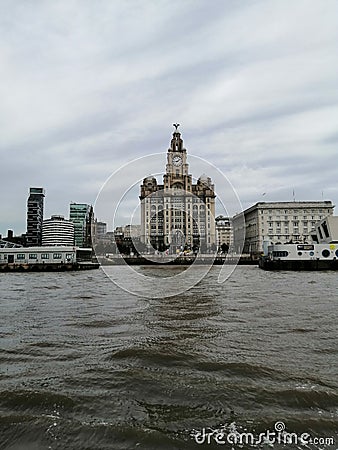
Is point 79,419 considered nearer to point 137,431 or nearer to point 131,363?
point 137,431

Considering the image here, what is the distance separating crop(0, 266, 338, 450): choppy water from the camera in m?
3.96

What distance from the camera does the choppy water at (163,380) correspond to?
13.0 feet

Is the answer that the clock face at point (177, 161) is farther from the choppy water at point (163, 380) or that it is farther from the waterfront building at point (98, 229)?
the choppy water at point (163, 380)

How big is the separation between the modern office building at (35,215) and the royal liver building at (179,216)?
83.3m

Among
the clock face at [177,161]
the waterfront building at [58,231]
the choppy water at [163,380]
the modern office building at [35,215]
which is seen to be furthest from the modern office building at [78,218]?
the choppy water at [163,380]

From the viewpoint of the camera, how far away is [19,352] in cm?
710

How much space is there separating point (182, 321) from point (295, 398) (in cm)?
547

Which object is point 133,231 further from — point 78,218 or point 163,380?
point 78,218

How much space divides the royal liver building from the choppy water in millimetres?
68608

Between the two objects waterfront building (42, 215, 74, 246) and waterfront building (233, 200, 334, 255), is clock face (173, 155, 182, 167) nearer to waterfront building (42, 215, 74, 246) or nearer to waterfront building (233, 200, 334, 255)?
waterfront building (233, 200, 334, 255)

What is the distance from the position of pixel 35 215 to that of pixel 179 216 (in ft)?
326

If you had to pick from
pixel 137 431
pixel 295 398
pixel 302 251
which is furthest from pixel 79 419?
pixel 302 251

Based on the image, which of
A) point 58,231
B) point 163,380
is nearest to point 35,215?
point 58,231

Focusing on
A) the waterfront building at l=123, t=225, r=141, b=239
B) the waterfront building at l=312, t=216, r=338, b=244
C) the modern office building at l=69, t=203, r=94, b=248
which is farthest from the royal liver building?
the modern office building at l=69, t=203, r=94, b=248
